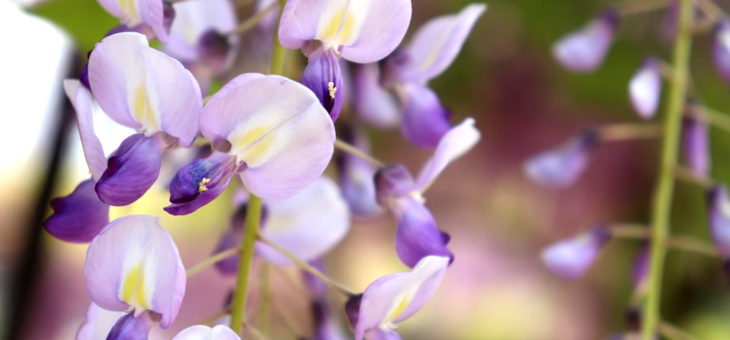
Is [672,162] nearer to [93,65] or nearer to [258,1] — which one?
[258,1]

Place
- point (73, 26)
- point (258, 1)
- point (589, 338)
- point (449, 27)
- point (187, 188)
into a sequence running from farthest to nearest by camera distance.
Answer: point (589, 338), point (73, 26), point (258, 1), point (449, 27), point (187, 188)

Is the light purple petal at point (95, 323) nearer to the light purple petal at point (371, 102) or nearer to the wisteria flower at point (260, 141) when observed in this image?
the wisteria flower at point (260, 141)

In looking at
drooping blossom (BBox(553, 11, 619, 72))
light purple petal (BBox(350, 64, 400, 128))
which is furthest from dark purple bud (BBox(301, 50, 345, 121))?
drooping blossom (BBox(553, 11, 619, 72))

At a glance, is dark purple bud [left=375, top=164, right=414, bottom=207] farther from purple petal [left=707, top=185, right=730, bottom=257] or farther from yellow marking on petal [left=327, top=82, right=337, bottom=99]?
purple petal [left=707, top=185, right=730, bottom=257]

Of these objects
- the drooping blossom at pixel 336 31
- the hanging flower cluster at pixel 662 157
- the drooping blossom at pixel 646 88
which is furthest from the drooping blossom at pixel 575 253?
the drooping blossom at pixel 336 31

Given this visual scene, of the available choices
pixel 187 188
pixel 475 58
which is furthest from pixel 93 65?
pixel 475 58
